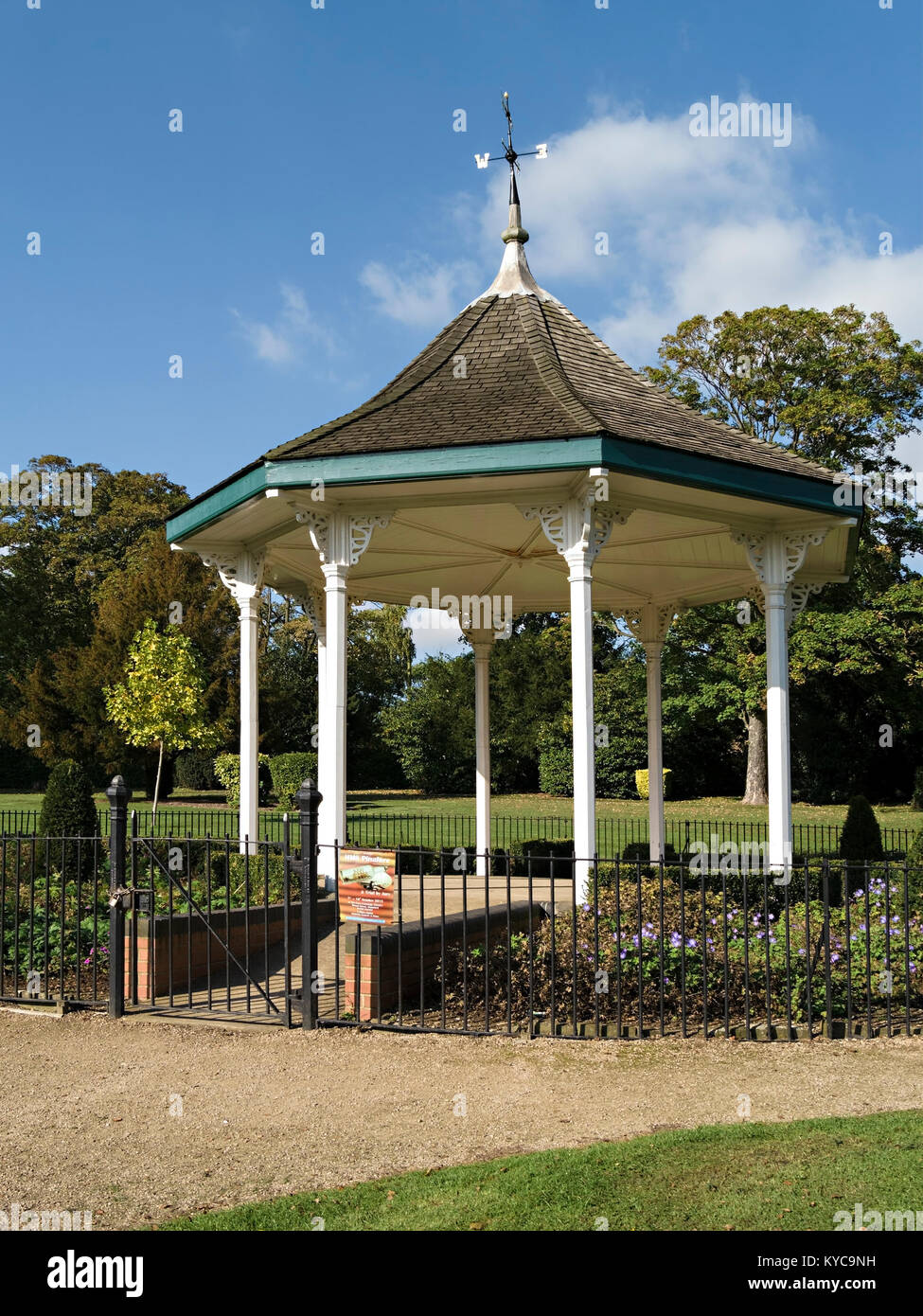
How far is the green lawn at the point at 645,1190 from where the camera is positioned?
14.9 ft

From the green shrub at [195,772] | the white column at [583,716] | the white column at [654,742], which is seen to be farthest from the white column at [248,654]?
the green shrub at [195,772]

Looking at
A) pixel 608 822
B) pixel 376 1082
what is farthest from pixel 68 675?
pixel 376 1082

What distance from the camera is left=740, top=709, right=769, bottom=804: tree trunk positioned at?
117ft

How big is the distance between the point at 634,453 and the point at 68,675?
33927mm

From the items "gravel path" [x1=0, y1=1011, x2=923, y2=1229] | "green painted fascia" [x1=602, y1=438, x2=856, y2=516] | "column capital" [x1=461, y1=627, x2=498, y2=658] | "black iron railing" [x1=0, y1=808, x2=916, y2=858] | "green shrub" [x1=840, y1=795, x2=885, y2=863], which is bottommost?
"black iron railing" [x1=0, y1=808, x2=916, y2=858]

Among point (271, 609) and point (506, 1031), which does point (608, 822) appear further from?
point (271, 609)

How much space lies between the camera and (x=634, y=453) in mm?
9516

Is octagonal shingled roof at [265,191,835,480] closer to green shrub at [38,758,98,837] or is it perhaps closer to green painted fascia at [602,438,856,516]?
green painted fascia at [602,438,856,516]

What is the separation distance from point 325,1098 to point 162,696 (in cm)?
2466

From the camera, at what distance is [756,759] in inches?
1414

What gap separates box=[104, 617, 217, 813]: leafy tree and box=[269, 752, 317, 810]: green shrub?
431 centimetres

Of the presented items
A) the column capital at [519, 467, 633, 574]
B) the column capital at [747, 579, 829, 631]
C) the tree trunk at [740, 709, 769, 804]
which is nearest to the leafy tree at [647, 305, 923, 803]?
the tree trunk at [740, 709, 769, 804]

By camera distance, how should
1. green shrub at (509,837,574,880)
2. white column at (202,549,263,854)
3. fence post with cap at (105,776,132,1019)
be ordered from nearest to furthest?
fence post with cap at (105,776,132,1019) < white column at (202,549,263,854) < green shrub at (509,837,574,880)
